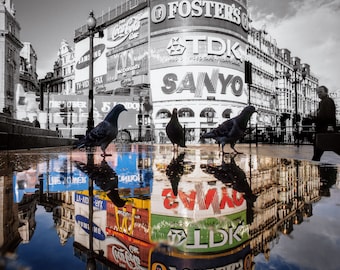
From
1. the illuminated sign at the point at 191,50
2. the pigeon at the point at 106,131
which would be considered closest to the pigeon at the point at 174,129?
the pigeon at the point at 106,131

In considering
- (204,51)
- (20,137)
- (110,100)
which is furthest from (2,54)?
(20,137)

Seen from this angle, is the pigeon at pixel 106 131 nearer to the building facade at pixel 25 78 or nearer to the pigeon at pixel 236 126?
the pigeon at pixel 236 126

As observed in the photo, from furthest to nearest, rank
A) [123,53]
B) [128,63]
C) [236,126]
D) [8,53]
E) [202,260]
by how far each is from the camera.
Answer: [8,53] < [123,53] < [128,63] < [236,126] < [202,260]

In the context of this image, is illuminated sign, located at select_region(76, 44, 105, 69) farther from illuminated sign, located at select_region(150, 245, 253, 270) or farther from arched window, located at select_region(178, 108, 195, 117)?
illuminated sign, located at select_region(150, 245, 253, 270)

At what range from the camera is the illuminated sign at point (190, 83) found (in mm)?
35906

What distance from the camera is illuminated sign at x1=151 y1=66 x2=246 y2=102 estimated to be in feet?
118

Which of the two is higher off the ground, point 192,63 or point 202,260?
point 192,63

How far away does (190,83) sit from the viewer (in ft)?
117

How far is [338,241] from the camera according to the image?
134 cm

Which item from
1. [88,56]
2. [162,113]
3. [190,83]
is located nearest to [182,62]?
[190,83]

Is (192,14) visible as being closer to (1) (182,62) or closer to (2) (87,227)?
(1) (182,62)

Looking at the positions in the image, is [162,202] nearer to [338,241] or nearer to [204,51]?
[338,241]

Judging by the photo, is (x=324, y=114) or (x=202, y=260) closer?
(x=202, y=260)

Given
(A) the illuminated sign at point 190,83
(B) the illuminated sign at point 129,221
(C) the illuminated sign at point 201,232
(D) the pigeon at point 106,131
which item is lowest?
(C) the illuminated sign at point 201,232
